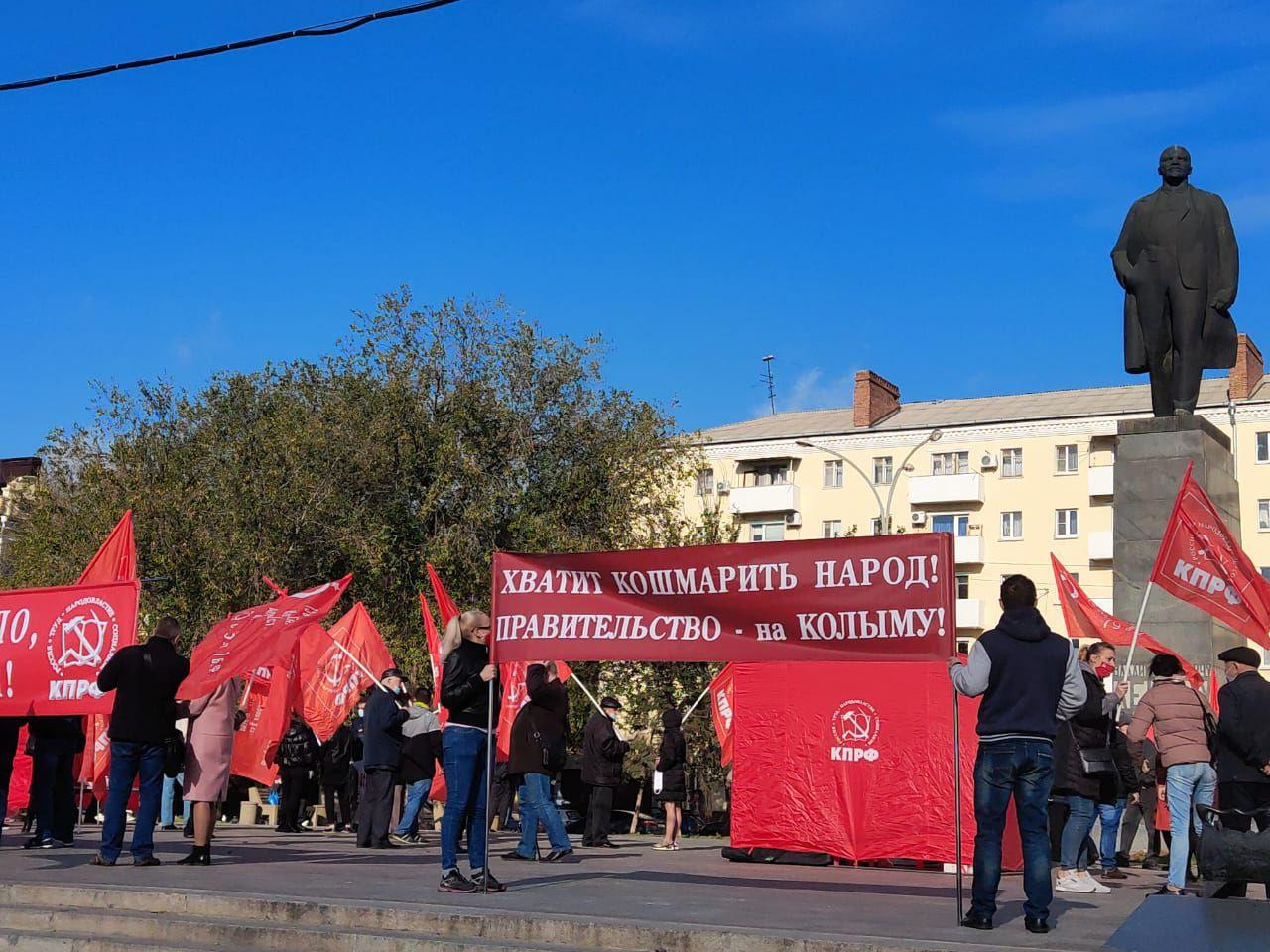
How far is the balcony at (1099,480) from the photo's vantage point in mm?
62950

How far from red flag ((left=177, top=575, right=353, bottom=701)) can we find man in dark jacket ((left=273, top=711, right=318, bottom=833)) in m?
7.23

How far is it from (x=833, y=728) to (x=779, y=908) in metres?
5.37

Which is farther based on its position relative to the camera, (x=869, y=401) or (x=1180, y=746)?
(x=869, y=401)

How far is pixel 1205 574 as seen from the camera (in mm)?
13672

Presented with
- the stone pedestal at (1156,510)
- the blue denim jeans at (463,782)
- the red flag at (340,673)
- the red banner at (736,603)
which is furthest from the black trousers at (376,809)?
the stone pedestal at (1156,510)

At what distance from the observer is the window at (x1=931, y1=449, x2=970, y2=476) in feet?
222

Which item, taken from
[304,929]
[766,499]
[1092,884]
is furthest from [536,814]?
[766,499]

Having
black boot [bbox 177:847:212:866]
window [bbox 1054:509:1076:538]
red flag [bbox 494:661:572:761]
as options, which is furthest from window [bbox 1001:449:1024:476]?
black boot [bbox 177:847:212:866]

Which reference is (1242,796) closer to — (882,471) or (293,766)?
(293,766)

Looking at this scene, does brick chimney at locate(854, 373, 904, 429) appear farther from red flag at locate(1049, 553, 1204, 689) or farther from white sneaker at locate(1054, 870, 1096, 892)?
white sneaker at locate(1054, 870, 1096, 892)

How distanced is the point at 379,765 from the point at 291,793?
17.2 ft

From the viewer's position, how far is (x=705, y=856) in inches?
632

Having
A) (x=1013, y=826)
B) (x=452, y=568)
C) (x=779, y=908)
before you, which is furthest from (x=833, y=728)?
(x=452, y=568)

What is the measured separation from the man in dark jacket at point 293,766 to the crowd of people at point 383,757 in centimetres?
2
